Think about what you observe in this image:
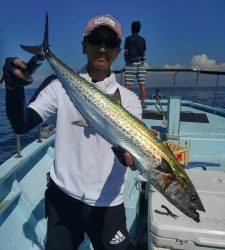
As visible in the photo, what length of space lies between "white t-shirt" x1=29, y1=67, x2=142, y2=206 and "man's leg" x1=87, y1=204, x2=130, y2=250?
7 cm

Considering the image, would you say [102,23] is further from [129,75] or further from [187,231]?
[129,75]

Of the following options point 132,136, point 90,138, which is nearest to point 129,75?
point 90,138

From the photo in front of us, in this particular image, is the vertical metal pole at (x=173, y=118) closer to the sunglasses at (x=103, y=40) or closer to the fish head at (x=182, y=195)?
the sunglasses at (x=103, y=40)

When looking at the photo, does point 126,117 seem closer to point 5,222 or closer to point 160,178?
point 160,178

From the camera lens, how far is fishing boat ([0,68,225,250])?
8.10 feet

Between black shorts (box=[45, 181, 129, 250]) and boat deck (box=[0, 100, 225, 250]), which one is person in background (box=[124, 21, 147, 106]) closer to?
boat deck (box=[0, 100, 225, 250])

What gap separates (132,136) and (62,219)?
779 millimetres

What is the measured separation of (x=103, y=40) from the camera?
7.90 ft

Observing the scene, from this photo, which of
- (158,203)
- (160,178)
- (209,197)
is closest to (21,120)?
(160,178)

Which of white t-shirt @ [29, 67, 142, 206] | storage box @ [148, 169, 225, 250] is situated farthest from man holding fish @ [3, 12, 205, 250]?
storage box @ [148, 169, 225, 250]

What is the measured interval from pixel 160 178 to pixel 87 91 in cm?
73

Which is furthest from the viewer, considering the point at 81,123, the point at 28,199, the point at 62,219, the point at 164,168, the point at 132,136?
the point at 28,199

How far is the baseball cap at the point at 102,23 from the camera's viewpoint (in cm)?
244

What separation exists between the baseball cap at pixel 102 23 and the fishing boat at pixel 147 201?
1350 millimetres
